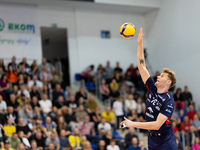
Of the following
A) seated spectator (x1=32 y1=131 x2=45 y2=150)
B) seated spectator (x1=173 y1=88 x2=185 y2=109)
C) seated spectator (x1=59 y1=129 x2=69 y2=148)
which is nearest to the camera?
seated spectator (x1=32 y1=131 x2=45 y2=150)

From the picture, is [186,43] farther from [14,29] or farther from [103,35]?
[14,29]

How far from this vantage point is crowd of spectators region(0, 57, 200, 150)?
12211 millimetres

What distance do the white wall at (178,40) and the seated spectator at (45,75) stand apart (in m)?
7.13

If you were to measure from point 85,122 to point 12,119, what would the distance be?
119 inches

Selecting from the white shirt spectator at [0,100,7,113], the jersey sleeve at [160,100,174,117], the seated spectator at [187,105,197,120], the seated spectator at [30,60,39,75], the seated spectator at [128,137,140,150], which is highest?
the seated spectator at [30,60,39,75]

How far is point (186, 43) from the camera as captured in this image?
17719 millimetres

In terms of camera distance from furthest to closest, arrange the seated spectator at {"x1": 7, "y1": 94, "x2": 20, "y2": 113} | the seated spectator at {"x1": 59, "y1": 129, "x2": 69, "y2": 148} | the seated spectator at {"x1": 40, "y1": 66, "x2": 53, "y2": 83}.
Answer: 1. the seated spectator at {"x1": 40, "y1": 66, "x2": 53, "y2": 83}
2. the seated spectator at {"x1": 7, "y1": 94, "x2": 20, "y2": 113}
3. the seated spectator at {"x1": 59, "y1": 129, "x2": 69, "y2": 148}

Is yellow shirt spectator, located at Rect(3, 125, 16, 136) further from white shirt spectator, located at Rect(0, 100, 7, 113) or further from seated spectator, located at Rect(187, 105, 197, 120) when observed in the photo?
seated spectator, located at Rect(187, 105, 197, 120)

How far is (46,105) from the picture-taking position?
14.1 meters

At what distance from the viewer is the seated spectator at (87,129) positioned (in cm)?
1347

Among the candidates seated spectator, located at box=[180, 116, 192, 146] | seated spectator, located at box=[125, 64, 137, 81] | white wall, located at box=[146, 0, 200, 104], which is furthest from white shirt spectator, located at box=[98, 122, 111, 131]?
white wall, located at box=[146, 0, 200, 104]

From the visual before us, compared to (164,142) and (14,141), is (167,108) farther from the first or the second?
(14,141)

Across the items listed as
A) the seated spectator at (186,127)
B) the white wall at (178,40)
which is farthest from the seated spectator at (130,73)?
the seated spectator at (186,127)

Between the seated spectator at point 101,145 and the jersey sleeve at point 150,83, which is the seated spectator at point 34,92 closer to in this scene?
the seated spectator at point 101,145
